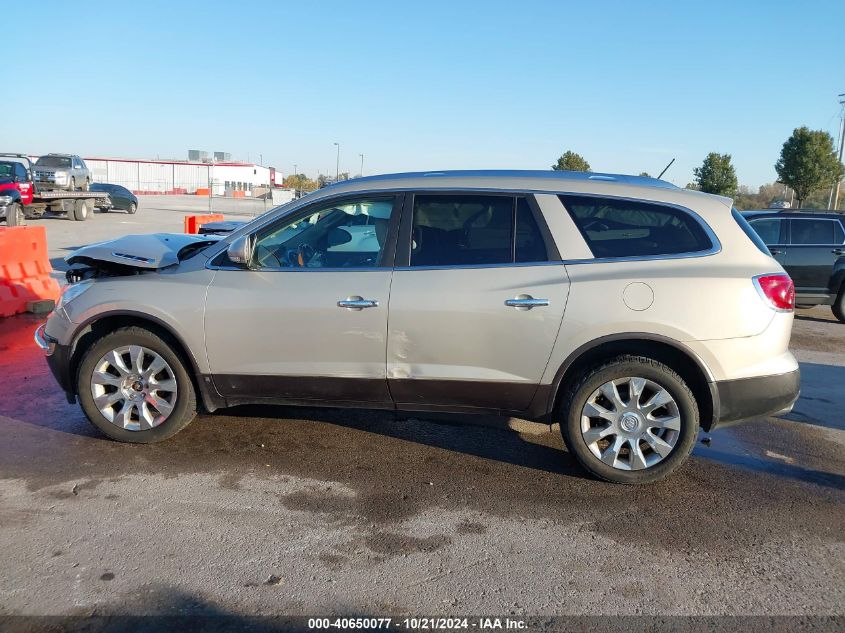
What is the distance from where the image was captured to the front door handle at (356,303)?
4.20 metres

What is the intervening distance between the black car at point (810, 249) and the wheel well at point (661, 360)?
7.22m

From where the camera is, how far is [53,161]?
26.6m

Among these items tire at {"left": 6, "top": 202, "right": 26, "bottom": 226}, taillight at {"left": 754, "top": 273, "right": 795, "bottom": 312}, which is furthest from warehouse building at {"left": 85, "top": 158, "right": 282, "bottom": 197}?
taillight at {"left": 754, "top": 273, "right": 795, "bottom": 312}

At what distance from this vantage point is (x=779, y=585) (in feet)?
10.4

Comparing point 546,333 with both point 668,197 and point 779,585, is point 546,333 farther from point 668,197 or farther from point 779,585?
point 779,585

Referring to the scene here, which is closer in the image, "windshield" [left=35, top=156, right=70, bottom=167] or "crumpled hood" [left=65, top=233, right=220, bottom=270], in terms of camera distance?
"crumpled hood" [left=65, top=233, right=220, bottom=270]

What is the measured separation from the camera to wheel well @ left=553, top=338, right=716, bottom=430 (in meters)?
4.09

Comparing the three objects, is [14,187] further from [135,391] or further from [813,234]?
[813,234]

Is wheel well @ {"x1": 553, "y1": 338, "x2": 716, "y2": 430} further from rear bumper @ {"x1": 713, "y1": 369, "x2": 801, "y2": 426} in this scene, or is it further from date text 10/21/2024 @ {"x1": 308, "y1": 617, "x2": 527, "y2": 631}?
date text 10/21/2024 @ {"x1": 308, "y1": 617, "x2": 527, "y2": 631}

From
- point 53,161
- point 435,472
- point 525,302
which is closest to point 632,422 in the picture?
point 525,302

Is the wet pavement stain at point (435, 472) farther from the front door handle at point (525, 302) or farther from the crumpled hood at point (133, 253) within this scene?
the crumpled hood at point (133, 253)

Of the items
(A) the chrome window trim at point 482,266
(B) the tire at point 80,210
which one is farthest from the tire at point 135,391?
(B) the tire at point 80,210

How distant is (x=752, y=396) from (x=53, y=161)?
28.6 m

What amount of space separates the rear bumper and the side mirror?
2986mm
